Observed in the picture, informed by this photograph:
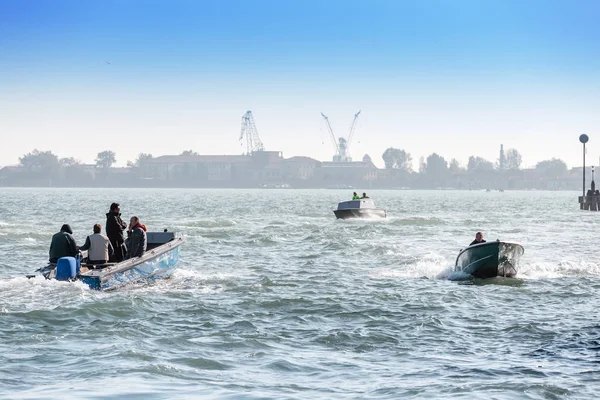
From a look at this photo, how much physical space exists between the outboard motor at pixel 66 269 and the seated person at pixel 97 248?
1.36 metres

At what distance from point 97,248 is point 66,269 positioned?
1.74 meters

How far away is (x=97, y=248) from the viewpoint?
824 inches

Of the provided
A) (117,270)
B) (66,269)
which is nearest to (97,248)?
(117,270)

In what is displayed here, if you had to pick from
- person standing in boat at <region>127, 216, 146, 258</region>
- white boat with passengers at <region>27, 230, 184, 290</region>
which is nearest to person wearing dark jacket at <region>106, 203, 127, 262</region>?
person standing in boat at <region>127, 216, 146, 258</region>

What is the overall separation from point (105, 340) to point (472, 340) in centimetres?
631

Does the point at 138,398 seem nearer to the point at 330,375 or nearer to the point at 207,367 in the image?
the point at 207,367

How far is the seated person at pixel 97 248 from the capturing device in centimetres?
2080

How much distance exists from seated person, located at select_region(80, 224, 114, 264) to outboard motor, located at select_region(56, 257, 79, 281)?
1.36 m

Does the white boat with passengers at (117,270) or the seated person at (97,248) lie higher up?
the seated person at (97,248)

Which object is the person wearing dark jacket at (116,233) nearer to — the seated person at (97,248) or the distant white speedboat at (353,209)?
the seated person at (97,248)

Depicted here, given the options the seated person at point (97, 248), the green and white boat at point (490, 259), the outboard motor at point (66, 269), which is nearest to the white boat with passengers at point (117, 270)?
the outboard motor at point (66, 269)

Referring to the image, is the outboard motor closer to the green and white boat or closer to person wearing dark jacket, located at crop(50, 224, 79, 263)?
person wearing dark jacket, located at crop(50, 224, 79, 263)

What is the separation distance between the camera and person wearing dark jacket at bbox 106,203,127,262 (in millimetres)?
21828

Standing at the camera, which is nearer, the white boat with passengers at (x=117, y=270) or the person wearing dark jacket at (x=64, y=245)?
the white boat with passengers at (x=117, y=270)
